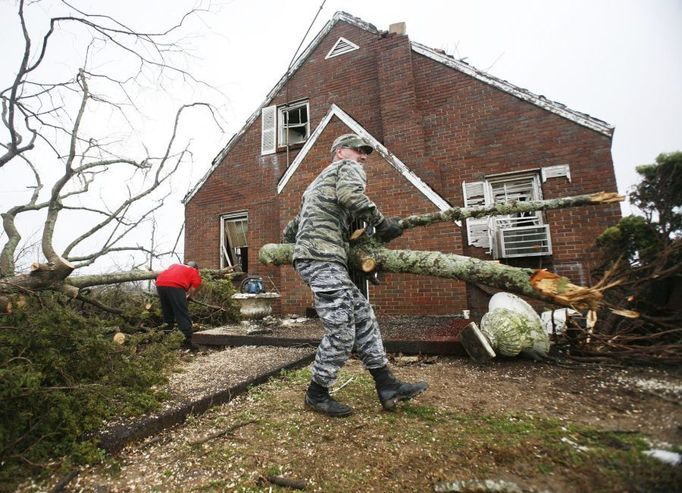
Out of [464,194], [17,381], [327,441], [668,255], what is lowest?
[327,441]

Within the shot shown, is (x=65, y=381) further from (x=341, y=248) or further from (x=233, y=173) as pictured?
(x=233, y=173)

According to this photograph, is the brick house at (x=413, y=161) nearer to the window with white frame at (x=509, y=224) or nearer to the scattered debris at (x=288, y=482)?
the window with white frame at (x=509, y=224)

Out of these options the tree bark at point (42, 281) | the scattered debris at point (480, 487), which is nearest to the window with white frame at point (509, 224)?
the scattered debris at point (480, 487)

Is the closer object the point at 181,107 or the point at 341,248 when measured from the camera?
the point at 341,248

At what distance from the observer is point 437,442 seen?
1925 mm

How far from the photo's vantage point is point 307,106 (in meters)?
10.2

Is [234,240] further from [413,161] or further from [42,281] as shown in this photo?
[42,281]

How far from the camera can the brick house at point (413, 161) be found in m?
6.76

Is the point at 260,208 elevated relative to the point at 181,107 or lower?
lower

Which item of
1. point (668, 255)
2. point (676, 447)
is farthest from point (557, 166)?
point (676, 447)

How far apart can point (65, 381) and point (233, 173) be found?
9.00m

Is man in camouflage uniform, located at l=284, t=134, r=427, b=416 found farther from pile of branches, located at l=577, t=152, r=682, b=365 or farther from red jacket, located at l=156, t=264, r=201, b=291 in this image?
red jacket, located at l=156, t=264, r=201, b=291

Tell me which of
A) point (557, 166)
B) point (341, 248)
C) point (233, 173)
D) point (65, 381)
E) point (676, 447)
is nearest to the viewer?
point (676, 447)

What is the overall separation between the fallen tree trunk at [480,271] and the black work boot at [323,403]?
1.10m
